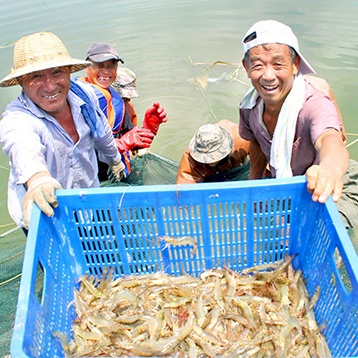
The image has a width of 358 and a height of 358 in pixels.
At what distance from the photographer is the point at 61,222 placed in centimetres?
215

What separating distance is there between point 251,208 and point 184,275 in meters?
0.62

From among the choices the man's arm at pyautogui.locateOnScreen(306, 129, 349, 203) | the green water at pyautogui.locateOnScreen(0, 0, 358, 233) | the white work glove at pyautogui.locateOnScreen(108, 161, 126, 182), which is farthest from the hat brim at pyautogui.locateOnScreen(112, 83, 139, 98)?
the man's arm at pyautogui.locateOnScreen(306, 129, 349, 203)

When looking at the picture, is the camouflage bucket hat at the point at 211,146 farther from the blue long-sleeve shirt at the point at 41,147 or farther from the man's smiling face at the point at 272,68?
the man's smiling face at the point at 272,68

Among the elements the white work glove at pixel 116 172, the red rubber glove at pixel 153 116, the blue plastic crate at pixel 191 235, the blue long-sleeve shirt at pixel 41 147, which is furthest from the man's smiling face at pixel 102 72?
the blue plastic crate at pixel 191 235

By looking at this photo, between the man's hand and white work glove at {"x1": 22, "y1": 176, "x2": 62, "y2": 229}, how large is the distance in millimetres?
1287

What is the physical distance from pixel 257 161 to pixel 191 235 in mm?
1314

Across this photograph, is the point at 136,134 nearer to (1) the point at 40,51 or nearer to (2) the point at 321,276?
(1) the point at 40,51

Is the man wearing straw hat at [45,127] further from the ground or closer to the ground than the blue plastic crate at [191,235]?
further from the ground

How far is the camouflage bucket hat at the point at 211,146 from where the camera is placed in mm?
3627

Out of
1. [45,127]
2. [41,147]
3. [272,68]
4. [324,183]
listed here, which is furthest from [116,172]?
[324,183]

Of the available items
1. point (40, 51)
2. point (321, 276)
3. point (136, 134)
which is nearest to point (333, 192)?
point (321, 276)

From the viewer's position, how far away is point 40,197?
197 cm

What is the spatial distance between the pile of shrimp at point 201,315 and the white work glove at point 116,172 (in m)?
1.37

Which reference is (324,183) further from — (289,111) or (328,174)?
(289,111)
